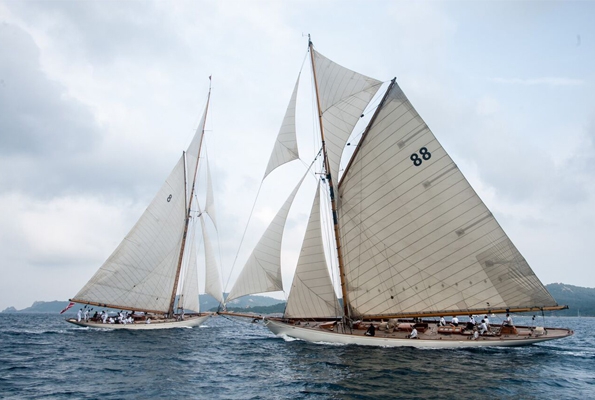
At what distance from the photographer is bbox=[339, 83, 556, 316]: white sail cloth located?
2748 cm

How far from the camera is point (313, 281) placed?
1188 inches

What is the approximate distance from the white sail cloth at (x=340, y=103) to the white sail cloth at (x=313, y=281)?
15.9 feet

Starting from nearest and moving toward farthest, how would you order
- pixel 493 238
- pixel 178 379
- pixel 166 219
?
pixel 178 379 < pixel 493 238 < pixel 166 219

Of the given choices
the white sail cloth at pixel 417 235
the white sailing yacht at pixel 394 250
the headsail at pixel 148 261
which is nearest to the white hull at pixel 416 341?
the white sailing yacht at pixel 394 250

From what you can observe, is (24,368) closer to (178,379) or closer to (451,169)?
(178,379)

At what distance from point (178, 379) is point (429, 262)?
58.8ft

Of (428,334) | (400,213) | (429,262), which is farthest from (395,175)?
(428,334)

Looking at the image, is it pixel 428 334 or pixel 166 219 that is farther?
pixel 166 219

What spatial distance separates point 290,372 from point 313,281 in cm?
927

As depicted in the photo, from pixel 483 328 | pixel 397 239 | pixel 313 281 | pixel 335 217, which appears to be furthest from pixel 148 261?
pixel 483 328

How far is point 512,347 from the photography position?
29547 millimetres

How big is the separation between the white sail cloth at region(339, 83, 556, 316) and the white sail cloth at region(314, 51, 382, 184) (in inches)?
82.4

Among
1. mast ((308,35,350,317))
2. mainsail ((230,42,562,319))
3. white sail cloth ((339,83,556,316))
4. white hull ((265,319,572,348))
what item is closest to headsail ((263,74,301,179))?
mast ((308,35,350,317))

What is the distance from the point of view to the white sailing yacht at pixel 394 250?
27.8 meters
